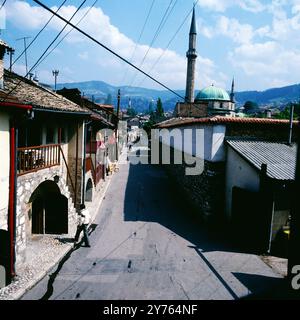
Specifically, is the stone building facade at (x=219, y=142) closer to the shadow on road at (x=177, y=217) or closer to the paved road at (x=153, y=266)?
the shadow on road at (x=177, y=217)

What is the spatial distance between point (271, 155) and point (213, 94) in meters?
55.6

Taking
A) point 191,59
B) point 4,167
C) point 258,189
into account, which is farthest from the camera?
point 191,59

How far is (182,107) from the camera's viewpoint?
45906 mm

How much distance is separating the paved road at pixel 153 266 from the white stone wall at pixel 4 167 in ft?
8.46

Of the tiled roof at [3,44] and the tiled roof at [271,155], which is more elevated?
the tiled roof at [3,44]

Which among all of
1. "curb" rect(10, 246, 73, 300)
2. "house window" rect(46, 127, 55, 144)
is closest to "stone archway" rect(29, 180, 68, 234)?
"house window" rect(46, 127, 55, 144)

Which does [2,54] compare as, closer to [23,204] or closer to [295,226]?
[23,204]

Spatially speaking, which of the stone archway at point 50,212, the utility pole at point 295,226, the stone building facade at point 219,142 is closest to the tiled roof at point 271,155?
the stone building facade at point 219,142

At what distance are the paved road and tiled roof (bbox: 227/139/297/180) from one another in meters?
3.71

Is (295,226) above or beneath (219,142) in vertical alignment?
beneath

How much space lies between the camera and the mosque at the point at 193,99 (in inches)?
1801

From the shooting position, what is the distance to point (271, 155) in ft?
44.8

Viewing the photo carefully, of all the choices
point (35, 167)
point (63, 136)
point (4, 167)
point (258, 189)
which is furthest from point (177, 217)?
point (4, 167)
